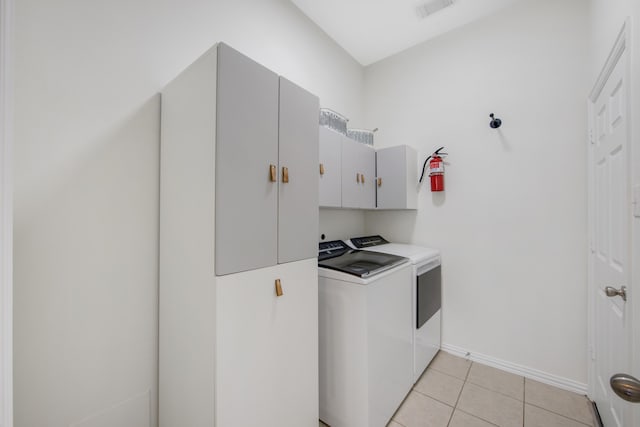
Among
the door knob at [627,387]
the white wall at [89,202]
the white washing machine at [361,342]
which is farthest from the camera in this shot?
the white washing machine at [361,342]

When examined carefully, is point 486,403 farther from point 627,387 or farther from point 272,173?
point 272,173

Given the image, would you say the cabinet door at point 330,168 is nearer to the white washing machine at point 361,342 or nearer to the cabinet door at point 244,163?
the white washing machine at point 361,342

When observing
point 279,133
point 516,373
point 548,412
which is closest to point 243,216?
point 279,133

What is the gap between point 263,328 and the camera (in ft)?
4.00

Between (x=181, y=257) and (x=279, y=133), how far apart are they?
→ 0.78 meters

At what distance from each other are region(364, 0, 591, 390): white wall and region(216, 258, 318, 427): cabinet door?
68.5 inches

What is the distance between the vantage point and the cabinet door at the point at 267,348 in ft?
3.53

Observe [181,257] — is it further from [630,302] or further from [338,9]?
[338,9]

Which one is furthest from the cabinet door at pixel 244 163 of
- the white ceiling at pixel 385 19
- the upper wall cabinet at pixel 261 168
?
the white ceiling at pixel 385 19

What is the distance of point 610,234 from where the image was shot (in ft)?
4.70

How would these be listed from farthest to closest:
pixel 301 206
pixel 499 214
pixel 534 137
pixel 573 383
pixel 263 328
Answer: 1. pixel 499 214
2. pixel 534 137
3. pixel 573 383
4. pixel 301 206
5. pixel 263 328

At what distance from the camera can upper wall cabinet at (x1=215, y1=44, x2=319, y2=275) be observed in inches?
42.3

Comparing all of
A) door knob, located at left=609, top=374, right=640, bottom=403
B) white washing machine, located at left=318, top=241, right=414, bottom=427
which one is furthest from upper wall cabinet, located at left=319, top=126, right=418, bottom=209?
door knob, located at left=609, top=374, right=640, bottom=403

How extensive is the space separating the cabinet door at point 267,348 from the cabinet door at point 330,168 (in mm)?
725
